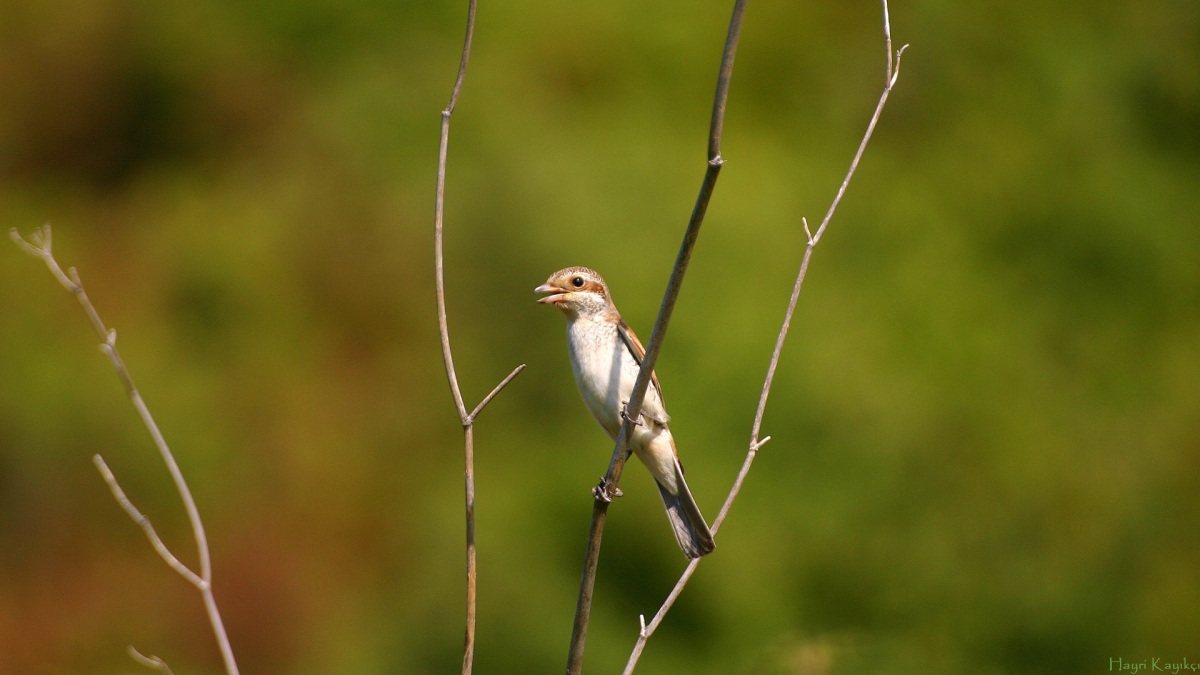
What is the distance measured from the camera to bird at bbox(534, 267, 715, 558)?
4113mm

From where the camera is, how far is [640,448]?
427 centimetres

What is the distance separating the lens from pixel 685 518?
13.7ft

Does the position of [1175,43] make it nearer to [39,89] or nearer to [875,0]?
[875,0]

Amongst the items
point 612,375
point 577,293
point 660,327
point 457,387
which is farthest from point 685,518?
point 660,327

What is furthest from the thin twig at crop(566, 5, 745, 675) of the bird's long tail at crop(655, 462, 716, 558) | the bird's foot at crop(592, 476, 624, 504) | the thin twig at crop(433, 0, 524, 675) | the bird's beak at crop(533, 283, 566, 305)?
the bird's beak at crop(533, 283, 566, 305)

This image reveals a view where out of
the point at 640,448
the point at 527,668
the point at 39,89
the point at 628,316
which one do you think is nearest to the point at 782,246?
the point at 628,316

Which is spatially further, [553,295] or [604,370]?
[553,295]

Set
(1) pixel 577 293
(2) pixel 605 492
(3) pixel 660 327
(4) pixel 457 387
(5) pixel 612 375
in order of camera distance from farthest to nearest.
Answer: (1) pixel 577 293
(5) pixel 612 375
(2) pixel 605 492
(4) pixel 457 387
(3) pixel 660 327

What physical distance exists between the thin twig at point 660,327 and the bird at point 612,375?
1359 millimetres

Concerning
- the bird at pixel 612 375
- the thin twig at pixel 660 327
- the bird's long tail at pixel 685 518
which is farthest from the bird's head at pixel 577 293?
the thin twig at pixel 660 327

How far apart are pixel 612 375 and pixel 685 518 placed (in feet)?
2.16

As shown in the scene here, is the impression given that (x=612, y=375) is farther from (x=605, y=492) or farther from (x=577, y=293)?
(x=605, y=492)

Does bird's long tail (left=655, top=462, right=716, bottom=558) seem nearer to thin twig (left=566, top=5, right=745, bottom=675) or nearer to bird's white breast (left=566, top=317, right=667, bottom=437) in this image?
bird's white breast (left=566, top=317, right=667, bottom=437)

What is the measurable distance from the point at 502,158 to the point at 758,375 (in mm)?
3058
